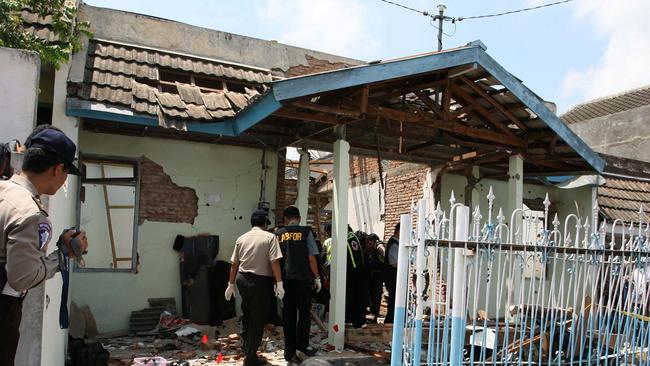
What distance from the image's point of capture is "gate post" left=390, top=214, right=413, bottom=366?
416 centimetres

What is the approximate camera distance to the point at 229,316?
884 cm

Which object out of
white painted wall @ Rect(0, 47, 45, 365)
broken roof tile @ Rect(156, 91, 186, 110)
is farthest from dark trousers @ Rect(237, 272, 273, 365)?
white painted wall @ Rect(0, 47, 45, 365)

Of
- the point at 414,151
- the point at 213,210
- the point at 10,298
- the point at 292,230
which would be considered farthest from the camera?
the point at 414,151

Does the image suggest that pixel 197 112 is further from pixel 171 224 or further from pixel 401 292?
pixel 401 292

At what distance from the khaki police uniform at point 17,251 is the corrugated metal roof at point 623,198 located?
39.7ft

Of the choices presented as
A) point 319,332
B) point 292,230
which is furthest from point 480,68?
point 319,332

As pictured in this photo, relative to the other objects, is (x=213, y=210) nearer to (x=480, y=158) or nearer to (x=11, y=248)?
(x=480, y=158)

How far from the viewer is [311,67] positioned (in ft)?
36.6

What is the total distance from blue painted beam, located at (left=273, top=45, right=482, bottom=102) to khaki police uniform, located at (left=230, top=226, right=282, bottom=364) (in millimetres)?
1746

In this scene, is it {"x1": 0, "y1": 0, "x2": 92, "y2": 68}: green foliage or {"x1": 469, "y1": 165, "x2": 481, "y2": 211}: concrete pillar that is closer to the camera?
{"x1": 0, "y1": 0, "x2": 92, "y2": 68}: green foliage

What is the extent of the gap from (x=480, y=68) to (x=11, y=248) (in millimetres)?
6731

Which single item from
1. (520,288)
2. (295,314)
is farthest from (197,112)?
(520,288)

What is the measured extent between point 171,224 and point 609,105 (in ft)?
55.0

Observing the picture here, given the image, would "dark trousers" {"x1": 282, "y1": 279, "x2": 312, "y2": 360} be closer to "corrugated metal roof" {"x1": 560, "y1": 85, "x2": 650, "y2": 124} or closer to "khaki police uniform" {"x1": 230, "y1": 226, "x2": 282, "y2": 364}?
"khaki police uniform" {"x1": 230, "y1": 226, "x2": 282, "y2": 364}
